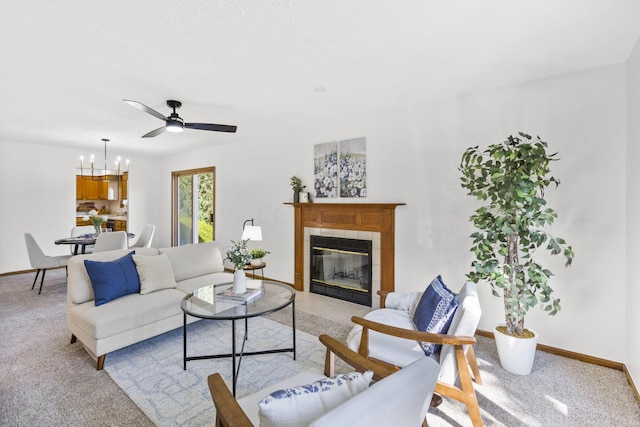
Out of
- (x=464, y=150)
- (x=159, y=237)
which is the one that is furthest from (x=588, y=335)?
(x=159, y=237)

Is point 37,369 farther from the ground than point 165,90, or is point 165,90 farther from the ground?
point 165,90

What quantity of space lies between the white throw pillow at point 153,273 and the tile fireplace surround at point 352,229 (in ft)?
6.33

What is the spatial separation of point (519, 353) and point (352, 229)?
225 centimetres

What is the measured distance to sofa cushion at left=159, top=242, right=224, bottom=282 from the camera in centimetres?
357

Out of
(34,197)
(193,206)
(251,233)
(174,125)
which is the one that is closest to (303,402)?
(174,125)

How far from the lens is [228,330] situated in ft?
10.5

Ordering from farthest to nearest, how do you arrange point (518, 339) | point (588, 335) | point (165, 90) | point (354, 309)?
point (354, 309)
point (165, 90)
point (588, 335)
point (518, 339)

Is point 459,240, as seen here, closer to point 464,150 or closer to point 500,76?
point 464,150

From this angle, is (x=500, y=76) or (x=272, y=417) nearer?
(x=272, y=417)

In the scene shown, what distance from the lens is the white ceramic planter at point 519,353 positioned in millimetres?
2377

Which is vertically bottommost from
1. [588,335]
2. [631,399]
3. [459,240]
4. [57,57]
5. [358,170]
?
[631,399]

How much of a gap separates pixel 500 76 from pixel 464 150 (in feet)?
2.46

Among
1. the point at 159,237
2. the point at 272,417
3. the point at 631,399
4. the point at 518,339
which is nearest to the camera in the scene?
the point at 272,417

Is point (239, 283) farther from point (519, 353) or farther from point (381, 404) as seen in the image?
point (519, 353)
